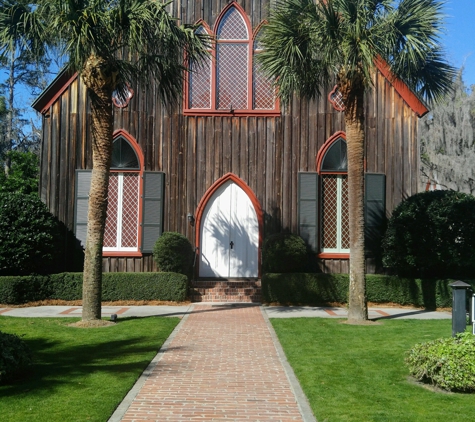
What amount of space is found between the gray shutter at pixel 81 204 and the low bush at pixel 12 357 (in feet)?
31.9

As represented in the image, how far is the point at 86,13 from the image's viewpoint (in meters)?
11.6

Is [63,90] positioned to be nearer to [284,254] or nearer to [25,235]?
[25,235]

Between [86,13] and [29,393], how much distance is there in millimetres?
7463

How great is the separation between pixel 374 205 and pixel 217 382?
1091cm

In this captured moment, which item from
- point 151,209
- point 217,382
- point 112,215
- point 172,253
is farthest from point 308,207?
point 217,382

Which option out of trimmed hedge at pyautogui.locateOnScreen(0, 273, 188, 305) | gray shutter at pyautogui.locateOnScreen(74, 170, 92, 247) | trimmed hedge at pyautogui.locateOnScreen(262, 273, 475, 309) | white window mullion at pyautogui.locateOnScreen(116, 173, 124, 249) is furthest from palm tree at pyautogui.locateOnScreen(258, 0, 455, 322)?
gray shutter at pyautogui.locateOnScreen(74, 170, 92, 247)

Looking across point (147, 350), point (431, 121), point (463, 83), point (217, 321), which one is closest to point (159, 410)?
point (147, 350)

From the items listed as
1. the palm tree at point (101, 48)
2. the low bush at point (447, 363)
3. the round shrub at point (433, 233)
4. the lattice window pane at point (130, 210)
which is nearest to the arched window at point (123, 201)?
the lattice window pane at point (130, 210)

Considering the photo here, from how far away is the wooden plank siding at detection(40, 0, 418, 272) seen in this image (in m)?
17.8

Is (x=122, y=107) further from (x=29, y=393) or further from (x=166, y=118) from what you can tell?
(x=29, y=393)

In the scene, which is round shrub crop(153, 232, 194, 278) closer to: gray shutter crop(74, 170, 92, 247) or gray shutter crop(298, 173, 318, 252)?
gray shutter crop(74, 170, 92, 247)

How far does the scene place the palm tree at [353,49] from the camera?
12.4m

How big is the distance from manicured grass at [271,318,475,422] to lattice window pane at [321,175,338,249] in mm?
4719

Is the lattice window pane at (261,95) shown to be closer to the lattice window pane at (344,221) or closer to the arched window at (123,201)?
the lattice window pane at (344,221)
